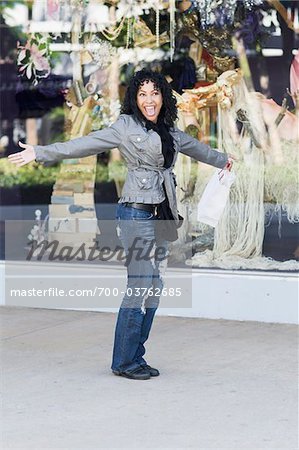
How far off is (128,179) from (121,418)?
1411 mm

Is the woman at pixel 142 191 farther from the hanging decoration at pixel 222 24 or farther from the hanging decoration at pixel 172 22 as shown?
the hanging decoration at pixel 172 22

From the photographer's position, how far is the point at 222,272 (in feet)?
25.1

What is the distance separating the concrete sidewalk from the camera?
4.83 metres

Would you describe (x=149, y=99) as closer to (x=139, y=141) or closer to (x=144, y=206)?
(x=139, y=141)

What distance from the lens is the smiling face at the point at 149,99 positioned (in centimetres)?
577

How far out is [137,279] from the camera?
5.78 metres

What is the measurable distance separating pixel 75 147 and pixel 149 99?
1.68ft

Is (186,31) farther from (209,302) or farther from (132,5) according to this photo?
(209,302)

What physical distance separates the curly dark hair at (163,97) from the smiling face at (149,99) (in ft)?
0.07

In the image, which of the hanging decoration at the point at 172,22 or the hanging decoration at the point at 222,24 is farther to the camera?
the hanging decoration at the point at 172,22

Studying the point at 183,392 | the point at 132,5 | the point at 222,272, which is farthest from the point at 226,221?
the point at 183,392

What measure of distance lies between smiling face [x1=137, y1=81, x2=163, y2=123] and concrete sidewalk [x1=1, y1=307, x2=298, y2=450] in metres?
1.51
